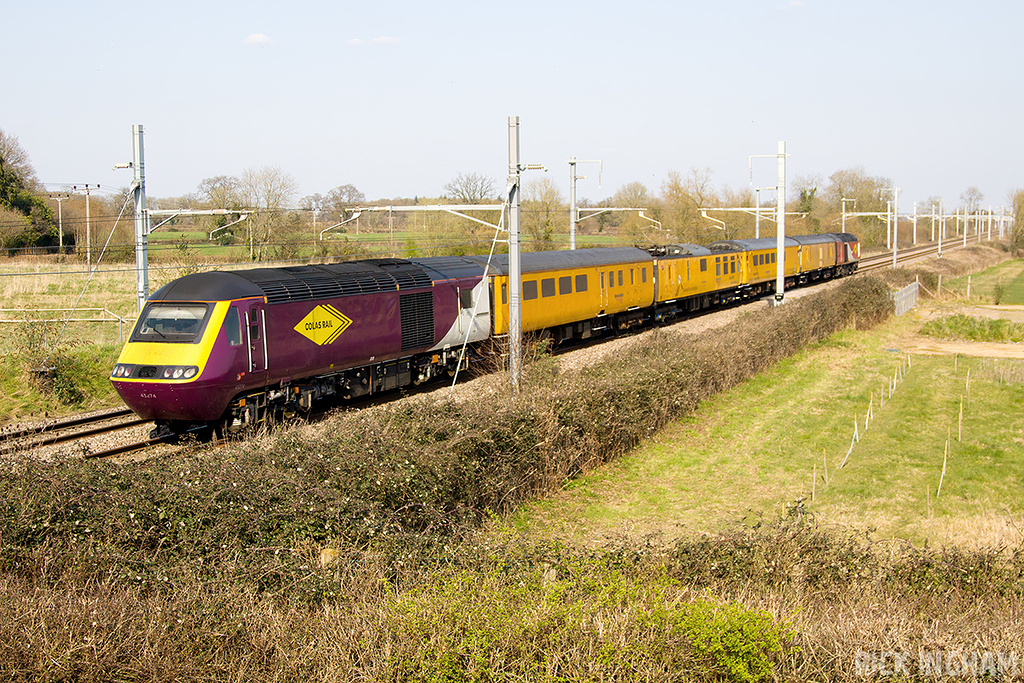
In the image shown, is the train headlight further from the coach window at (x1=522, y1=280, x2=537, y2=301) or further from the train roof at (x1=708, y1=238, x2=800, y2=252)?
the train roof at (x1=708, y1=238, x2=800, y2=252)

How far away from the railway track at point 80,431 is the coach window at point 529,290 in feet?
32.0

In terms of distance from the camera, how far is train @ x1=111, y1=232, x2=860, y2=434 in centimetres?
1335

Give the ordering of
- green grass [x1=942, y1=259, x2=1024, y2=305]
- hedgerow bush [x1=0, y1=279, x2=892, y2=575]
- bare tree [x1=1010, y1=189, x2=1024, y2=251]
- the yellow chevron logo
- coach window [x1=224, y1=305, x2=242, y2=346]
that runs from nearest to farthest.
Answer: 1. hedgerow bush [x1=0, y1=279, x2=892, y2=575]
2. coach window [x1=224, y1=305, x2=242, y2=346]
3. the yellow chevron logo
4. green grass [x1=942, y1=259, x2=1024, y2=305]
5. bare tree [x1=1010, y1=189, x2=1024, y2=251]

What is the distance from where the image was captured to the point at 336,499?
27.8ft

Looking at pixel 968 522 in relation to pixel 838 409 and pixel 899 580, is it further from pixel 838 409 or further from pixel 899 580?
pixel 838 409

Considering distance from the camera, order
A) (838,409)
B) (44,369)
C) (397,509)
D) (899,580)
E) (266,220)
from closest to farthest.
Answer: (899,580)
(397,509)
(44,369)
(838,409)
(266,220)

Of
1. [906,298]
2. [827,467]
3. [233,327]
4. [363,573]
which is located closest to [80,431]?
[233,327]

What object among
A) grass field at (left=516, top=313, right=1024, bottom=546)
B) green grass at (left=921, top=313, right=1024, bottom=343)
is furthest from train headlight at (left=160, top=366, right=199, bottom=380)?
green grass at (left=921, top=313, right=1024, bottom=343)

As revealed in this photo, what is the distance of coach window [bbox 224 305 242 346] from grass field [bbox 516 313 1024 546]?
5398 millimetres

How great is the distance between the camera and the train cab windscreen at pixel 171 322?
13.4m

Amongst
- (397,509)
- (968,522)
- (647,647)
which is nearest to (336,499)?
(397,509)

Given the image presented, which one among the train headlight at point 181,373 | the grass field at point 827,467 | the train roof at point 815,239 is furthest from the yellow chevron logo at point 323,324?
the train roof at point 815,239

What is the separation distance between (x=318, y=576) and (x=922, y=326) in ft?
106

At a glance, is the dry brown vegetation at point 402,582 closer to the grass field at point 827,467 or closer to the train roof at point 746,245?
the grass field at point 827,467
